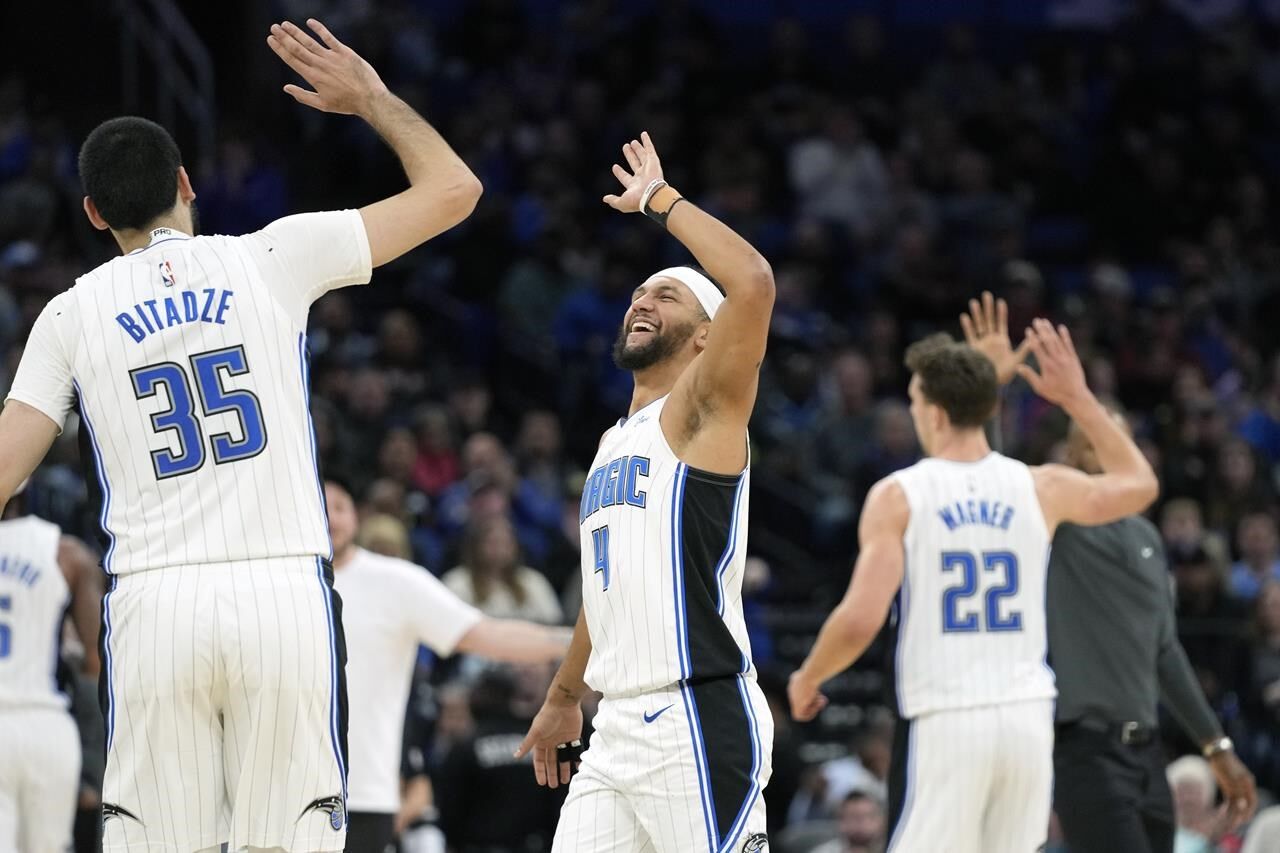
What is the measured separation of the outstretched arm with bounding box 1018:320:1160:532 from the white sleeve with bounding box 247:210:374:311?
11.3ft

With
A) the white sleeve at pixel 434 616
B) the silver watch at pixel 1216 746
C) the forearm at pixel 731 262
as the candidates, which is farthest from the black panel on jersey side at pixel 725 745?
the silver watch at pixel 1216 746

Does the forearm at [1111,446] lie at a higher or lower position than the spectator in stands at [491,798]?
higher

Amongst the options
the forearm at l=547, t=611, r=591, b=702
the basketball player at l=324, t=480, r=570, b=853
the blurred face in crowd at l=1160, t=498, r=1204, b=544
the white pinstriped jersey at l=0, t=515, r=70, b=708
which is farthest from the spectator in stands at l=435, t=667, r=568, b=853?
the forearm at l=547, t=611, r=591, b=702

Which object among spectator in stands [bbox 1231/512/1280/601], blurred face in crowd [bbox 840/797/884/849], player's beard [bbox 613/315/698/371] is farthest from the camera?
spectator in stands [bbox 1231/512/1280/601]

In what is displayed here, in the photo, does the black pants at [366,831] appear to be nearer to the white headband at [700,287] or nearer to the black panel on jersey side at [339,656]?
the black panel on jersey side at [339,656]

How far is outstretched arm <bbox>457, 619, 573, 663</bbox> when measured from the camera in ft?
26.8

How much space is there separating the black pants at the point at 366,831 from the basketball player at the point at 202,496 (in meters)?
2.98

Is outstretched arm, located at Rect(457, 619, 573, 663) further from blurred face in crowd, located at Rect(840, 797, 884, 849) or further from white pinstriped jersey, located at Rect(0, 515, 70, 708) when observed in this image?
blurred face in crowd, located at Rect(840, 797, 884, 849)

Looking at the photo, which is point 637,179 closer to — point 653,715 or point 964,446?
point 653,715

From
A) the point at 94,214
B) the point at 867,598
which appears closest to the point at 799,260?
the point at 867,598

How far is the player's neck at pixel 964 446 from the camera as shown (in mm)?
7766

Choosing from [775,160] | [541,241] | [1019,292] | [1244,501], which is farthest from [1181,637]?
[775,160]

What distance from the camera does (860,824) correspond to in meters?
11.1

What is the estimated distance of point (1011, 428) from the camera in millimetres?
16172
